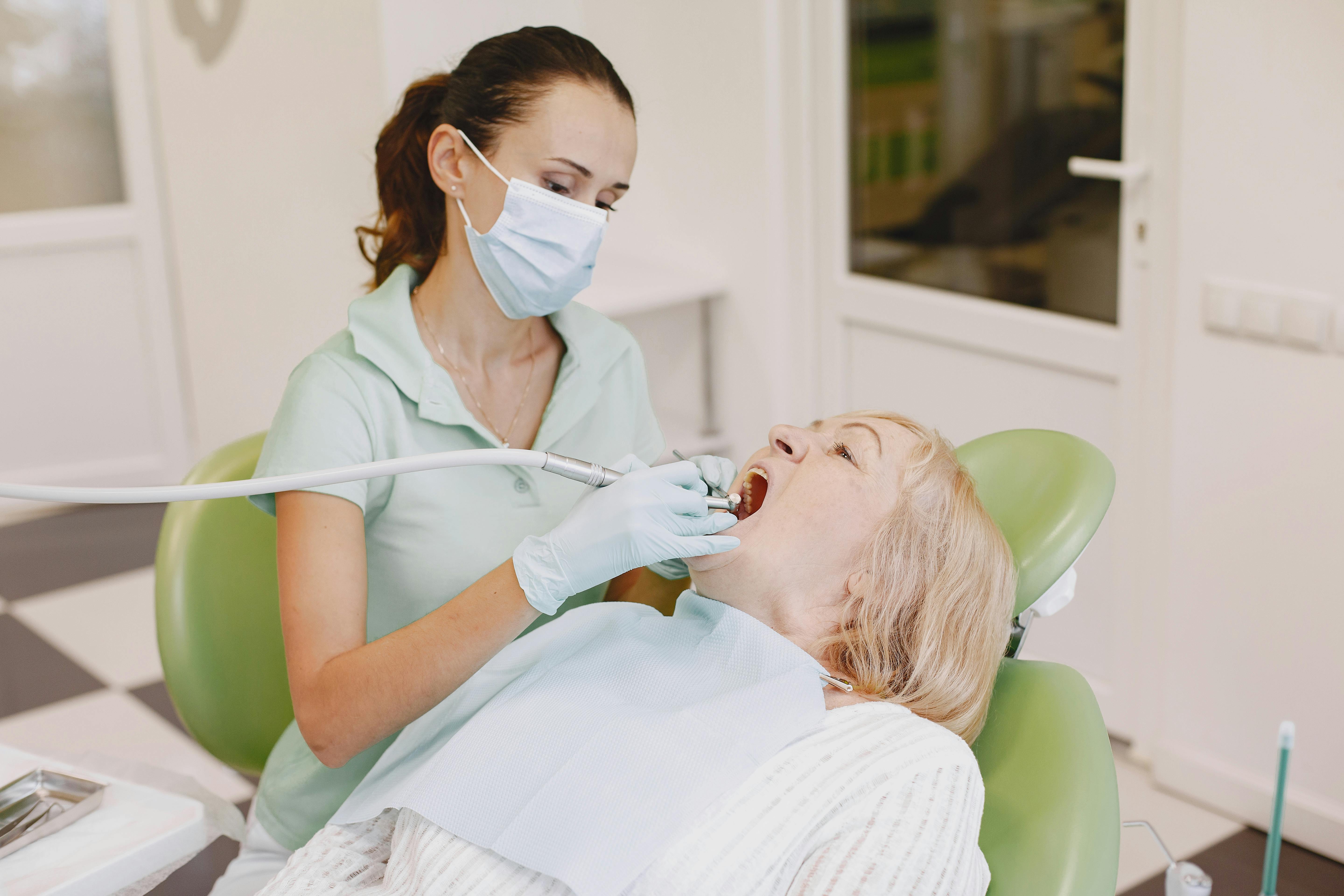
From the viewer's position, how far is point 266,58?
9.02ft

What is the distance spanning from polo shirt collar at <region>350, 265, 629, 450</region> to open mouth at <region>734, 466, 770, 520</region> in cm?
21

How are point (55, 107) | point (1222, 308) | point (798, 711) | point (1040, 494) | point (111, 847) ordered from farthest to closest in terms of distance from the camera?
point (55, 107)
point (1222, 308)
point (1040, 494)
point (798, 711)
point (111, 847)

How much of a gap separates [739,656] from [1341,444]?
1.19m

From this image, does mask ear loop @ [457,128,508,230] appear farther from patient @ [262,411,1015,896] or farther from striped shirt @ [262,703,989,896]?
striped shirt @ [262,703,989,896]

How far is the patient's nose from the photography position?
50.0 inches

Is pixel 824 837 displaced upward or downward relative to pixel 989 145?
downward

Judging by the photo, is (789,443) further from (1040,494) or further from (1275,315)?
(1275,315)

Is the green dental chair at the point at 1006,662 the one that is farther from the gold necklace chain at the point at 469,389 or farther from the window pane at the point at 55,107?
the window pane at the point at 55,107

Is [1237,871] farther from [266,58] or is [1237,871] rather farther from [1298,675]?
[266,58]

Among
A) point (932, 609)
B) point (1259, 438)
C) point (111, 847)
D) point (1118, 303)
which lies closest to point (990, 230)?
point (1118, 303)

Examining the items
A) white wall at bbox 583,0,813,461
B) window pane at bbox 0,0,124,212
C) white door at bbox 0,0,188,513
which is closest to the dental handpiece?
white wall at bbox 583,0,813,461

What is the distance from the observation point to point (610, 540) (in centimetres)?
106

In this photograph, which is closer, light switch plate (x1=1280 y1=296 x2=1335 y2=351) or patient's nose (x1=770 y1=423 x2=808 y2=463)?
patient's nose (x1=770 y1=423 x2=808 y2=463)

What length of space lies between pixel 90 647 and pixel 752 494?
207 centimetres
